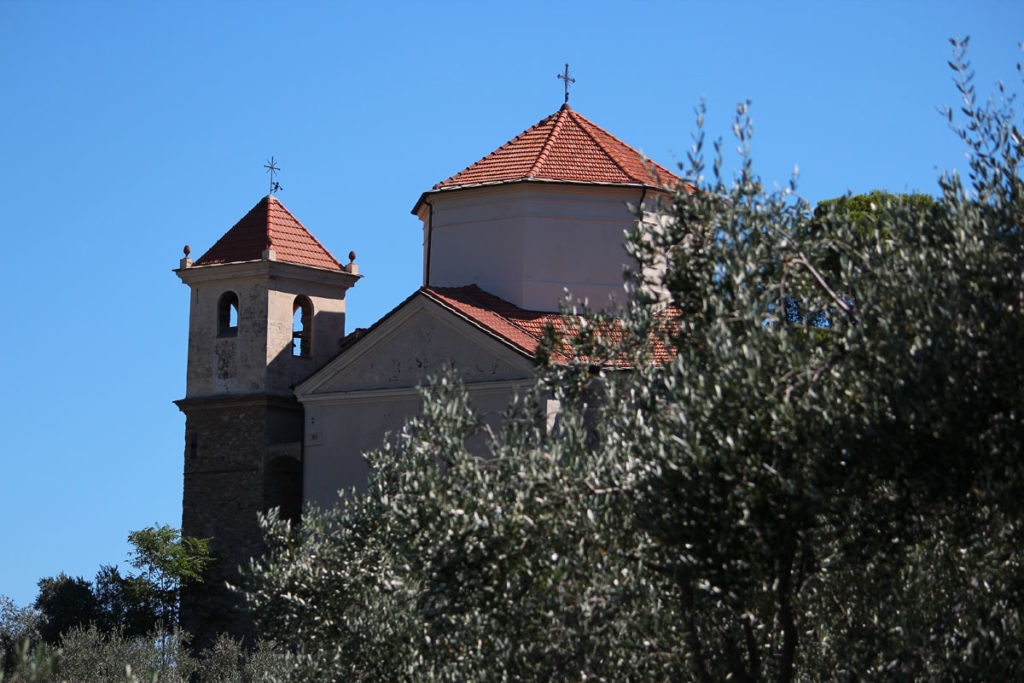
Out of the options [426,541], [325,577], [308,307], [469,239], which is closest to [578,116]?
[469,239]

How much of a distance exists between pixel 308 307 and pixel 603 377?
61.3 ft

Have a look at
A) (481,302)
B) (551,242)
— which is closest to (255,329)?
(481,302)

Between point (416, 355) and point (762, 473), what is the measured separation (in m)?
17.5

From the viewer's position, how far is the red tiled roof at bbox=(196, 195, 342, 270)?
29.2 metres

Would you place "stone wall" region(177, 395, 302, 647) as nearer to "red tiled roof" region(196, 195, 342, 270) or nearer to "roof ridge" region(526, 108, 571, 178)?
"red tiled roof" region(196, 195, 342, 270)

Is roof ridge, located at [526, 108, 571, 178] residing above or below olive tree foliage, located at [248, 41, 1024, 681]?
above

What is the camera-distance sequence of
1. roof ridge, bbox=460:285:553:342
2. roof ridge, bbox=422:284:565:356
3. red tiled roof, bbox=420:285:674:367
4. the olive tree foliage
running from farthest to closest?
roof ridge, bbox=460:285:553:342 < roof ridge, bbox=422:284:565:356 < red tiled roof, bbox=420:285:674:367 < the olive tree foliage

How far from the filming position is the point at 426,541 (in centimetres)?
1081

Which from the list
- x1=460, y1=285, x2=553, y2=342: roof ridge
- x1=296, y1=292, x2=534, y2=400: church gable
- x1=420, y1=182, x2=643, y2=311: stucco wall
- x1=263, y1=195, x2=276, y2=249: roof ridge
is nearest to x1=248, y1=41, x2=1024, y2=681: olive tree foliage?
x1=296, y1=292, x2=534, y2=400: church gable

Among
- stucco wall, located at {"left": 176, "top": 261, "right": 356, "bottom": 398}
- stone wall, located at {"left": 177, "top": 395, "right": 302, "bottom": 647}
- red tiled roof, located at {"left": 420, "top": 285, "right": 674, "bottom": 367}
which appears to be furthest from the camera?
stucco wall, located at {"left": 176, "top": 261, "right": 356, "bottom": 398}

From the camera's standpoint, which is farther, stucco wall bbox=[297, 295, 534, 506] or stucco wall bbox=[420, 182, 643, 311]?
stucco wall bbox=[420, 182, 643, 311]

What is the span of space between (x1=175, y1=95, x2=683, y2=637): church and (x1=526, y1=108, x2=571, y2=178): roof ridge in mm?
48

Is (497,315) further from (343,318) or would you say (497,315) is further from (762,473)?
(762,473)

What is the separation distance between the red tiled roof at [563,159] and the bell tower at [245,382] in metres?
3.96
